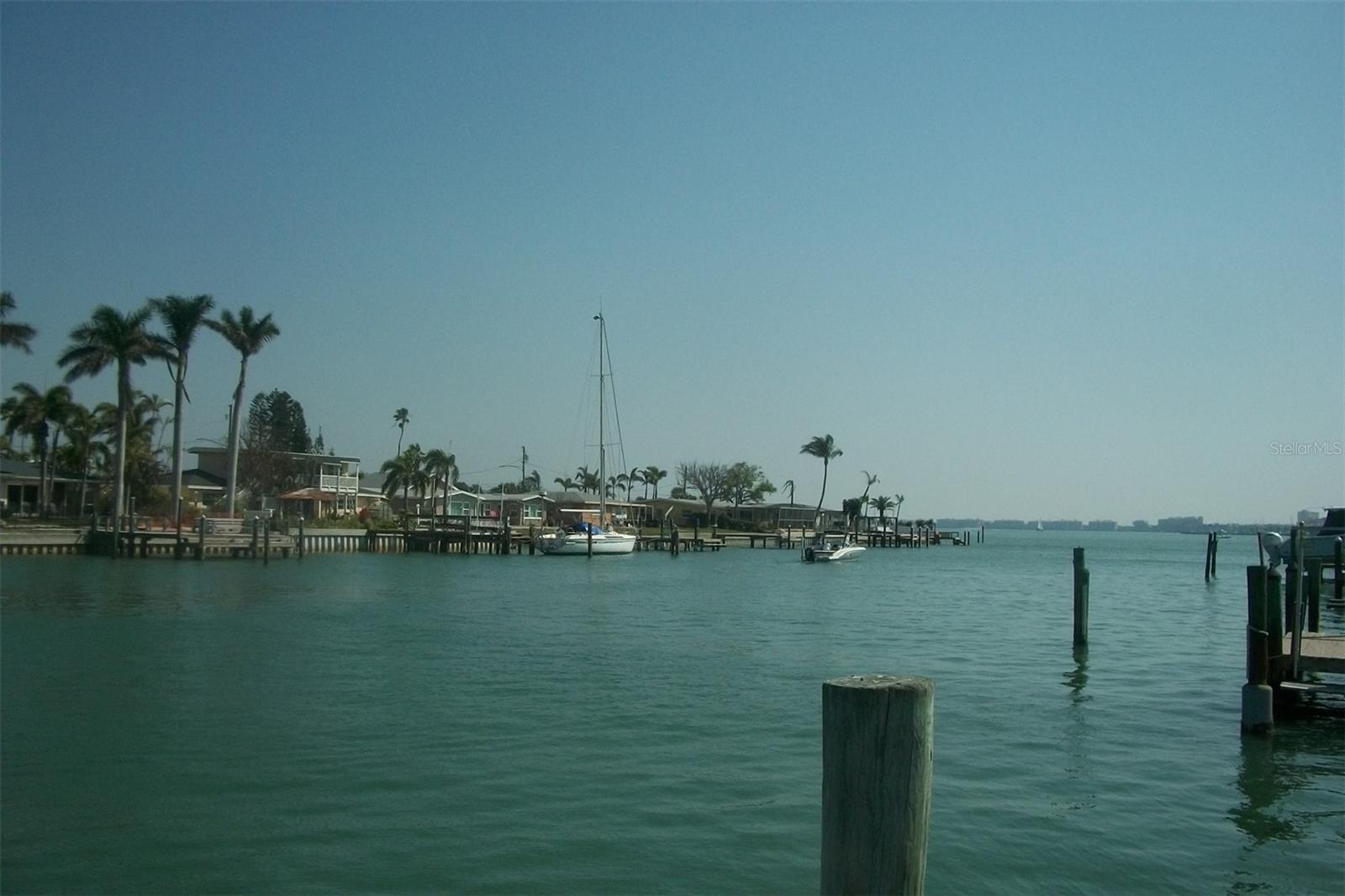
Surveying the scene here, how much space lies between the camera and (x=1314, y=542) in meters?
35.5

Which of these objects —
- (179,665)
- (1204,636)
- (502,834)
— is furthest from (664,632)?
(502,834)

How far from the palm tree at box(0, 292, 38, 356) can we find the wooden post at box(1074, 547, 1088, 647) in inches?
2286

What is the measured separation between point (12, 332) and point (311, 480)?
3603 centimetres

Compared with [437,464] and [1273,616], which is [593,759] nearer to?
[1273,616]

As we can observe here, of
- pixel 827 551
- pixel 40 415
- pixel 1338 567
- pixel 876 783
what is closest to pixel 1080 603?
pixel 1338 567

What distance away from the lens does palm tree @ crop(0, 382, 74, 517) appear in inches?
3029

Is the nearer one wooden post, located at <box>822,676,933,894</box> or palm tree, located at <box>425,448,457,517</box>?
wooden post, located at <box>822,676,933,894</box>

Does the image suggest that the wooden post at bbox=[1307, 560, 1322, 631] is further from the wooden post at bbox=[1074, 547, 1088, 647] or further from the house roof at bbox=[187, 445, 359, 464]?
the house roof at bbox=[187, 445, 359, 464]

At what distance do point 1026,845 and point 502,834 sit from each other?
5.08m

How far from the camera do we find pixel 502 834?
35.0 ft

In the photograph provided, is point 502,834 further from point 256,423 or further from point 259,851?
point 256,423

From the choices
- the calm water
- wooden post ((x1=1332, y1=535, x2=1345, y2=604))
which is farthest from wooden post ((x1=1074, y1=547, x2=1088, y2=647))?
wooden post ((x1=1332, y1=535, x2=1345, y2=604))

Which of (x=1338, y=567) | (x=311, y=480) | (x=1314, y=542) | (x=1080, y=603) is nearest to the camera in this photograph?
(x=1080, y=603)

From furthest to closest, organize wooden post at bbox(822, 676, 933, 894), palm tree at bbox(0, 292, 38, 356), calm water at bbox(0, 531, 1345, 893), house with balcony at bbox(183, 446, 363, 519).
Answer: house with balcony at bbox(183, 446, 363, 519), palm tree at bbox(0, 292, 38, 356), calm water at bbox(0, 531, 1345, 893), wooden post at bbox(822, 676, 933, 894)
